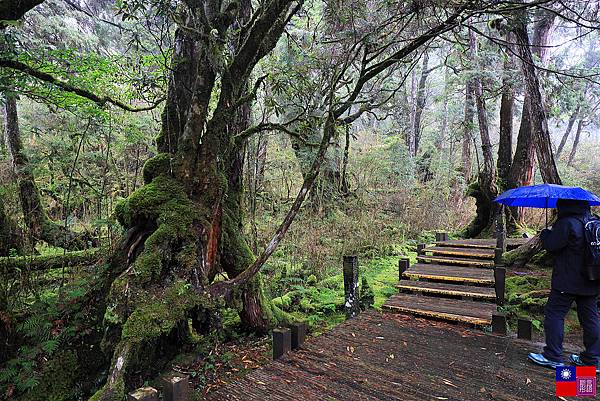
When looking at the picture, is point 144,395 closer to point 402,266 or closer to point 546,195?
point 546,195

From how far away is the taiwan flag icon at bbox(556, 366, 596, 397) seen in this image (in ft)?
10.4

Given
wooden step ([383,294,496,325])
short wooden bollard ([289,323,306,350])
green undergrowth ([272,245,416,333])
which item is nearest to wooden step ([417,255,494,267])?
green undergrowth ([272,245,416,333])

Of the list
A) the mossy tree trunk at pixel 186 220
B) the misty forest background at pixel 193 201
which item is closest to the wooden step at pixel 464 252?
the misty forest background at pixel 193 201

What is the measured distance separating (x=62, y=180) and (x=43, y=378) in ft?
18.1

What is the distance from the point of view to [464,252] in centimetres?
786

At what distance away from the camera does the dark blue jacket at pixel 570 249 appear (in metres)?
3.57

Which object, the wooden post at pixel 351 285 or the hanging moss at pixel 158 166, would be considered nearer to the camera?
the hanging moss at pixel 158 166

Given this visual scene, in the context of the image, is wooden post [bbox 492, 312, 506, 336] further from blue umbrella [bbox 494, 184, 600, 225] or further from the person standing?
blue umbrella [bbox 494, 184, 600, 225]

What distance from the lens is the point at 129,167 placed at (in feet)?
30.4

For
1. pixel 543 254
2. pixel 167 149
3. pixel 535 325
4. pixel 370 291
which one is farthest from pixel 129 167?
pixel 543 254

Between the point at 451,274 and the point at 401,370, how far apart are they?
3546mm

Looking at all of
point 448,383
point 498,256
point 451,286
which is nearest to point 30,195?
point 448,383

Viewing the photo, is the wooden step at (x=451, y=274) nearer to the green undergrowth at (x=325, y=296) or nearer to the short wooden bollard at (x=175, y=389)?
the green undergrowth at (x=325, y=296)

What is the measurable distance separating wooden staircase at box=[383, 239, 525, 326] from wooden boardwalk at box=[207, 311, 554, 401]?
48 centimetres
